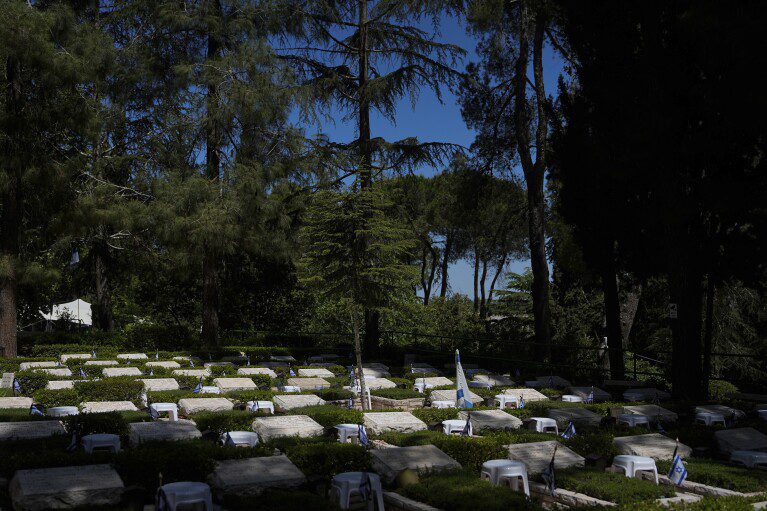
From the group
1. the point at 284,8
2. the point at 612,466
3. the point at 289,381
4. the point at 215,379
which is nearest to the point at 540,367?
the point at 289,381

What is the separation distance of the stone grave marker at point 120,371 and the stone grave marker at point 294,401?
187 inches

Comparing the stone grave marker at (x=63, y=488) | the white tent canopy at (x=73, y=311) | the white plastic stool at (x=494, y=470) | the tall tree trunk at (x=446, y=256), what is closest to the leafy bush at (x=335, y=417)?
the white plastic stool at (x=494, y=470)

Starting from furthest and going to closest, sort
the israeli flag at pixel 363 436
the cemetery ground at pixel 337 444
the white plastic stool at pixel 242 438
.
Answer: the israeli flag at pixel 363 436 → the white plastic stool at pixel 242 438 → the cemetery ground at pixel 337 444

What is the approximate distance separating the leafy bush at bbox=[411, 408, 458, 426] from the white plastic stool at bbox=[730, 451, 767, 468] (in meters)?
4.56

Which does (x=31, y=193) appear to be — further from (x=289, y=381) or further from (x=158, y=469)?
(x=158, y=469)

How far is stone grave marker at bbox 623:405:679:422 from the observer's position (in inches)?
511

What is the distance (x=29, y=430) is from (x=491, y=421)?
280 inches

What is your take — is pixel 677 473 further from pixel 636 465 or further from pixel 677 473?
pixel 636 465

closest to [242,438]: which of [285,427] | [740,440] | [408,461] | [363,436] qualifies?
[285,427]

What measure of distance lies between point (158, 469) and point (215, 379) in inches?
345

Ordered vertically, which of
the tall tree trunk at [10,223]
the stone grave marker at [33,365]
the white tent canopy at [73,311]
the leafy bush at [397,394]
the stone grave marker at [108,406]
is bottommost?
the leafy bush at [397,394]

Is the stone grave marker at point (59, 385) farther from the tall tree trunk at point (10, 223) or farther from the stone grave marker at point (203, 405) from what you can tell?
the tall tree trunk at point (10, 223)

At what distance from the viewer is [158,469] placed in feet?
26.4

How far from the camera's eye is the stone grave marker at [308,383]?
55.9 ft
